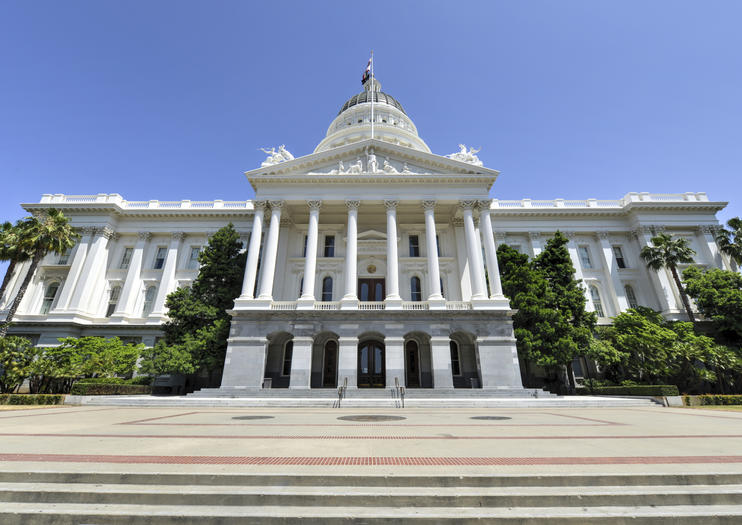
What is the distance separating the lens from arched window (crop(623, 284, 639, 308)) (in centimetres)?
3306

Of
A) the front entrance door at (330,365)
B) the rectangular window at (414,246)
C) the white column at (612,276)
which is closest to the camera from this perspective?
the front entrance door at (330,365)

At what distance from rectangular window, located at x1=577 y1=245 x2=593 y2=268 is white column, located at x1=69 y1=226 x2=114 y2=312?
161 feet

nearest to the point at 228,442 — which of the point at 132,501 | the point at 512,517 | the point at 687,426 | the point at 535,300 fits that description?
the point at 132,501

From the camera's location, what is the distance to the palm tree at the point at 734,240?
31.2 metres

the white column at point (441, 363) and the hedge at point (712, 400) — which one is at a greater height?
the white column at point (441, 363)

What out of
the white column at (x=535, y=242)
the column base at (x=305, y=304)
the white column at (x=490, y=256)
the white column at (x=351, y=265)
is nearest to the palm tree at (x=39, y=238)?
the column base at (x=305, y=304)

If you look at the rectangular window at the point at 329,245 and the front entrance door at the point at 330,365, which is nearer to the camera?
the front entrance door at the point at 330,365

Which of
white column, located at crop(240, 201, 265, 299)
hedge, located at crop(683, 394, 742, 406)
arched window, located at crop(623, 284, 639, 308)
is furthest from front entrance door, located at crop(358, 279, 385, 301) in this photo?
arched window, located at crop(623, 284, 639, 308)

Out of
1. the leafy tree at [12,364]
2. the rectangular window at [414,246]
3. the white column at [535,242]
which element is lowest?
the leafy tree at [12,364]

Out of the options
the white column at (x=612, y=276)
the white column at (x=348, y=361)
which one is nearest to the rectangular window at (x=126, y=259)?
the white column at (x=348, y=361)

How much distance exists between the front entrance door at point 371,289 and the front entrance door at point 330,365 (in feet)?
16.5

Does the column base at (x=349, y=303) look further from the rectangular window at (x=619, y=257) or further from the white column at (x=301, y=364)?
the rectangular window at (x=619, y=257)

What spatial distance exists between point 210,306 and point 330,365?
35.0 feet

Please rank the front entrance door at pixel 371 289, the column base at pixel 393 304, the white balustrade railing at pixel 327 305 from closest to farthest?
the column base at pixel 393 304 < the white balustrade railing at pixel 327 305 < the front entrance door at pixel 371 289
